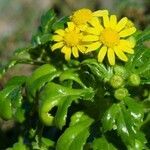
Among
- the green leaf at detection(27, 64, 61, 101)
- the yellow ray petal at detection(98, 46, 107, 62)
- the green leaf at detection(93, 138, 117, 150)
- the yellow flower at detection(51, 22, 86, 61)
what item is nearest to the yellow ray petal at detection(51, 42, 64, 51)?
the yellow flower at detection(51, 22, 86, 61)

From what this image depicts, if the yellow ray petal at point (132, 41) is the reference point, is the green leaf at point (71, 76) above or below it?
below

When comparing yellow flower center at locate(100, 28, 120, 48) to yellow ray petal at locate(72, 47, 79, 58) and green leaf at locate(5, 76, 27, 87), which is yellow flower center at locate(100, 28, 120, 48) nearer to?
yellow ray petal at locate(72, 47, 79, 58)

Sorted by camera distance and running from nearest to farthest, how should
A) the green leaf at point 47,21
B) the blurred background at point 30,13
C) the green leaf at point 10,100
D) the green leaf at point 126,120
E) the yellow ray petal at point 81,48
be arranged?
1. the green leaf at point 126,120
2. the yellow ray petal at point 81,48
3. the green leaf at point 10,100
4. the green leaf at point 47,21
5. the blurred background at point 30,13

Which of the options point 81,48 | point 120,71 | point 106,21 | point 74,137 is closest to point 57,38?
point 81,48

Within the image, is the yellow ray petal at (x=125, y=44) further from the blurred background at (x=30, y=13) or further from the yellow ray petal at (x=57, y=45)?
the blurred background at (x=30, y=13)

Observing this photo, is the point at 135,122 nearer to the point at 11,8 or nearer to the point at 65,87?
the point at 65,87

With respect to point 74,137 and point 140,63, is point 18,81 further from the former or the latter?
point 140,63

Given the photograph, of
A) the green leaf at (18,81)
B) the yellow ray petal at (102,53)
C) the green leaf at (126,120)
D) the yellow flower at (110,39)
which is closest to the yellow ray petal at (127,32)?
the yellow flower at (110,39)
